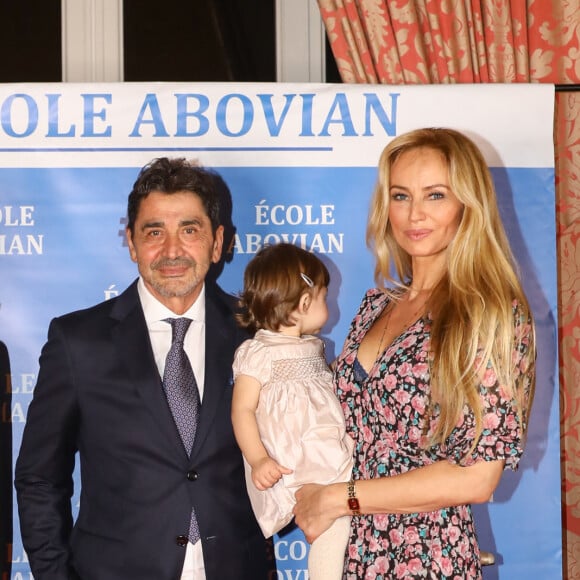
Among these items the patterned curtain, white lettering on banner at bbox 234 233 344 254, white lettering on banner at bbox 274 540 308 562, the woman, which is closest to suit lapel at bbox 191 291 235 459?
white lettering on banner at bbox 234 233 344 254

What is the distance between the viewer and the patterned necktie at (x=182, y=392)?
268 cm

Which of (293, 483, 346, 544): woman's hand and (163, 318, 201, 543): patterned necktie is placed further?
(163, 318, 201, 543): patterned necktie

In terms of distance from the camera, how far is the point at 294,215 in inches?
121

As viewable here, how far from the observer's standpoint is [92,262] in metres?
3.04

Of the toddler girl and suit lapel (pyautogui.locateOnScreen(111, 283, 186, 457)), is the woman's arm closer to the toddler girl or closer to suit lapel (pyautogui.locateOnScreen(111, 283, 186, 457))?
the toddler girl

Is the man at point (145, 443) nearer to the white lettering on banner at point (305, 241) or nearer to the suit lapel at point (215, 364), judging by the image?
the suit lapel at point (215, 364)

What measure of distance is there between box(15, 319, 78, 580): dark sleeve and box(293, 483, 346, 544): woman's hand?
771mm

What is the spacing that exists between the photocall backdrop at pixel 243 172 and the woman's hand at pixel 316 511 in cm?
66

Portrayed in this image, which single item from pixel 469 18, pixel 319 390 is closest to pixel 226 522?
pixel 319 390

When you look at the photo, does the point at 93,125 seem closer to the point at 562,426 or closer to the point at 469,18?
the point at 469,18

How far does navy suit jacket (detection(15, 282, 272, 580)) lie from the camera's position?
263 cm

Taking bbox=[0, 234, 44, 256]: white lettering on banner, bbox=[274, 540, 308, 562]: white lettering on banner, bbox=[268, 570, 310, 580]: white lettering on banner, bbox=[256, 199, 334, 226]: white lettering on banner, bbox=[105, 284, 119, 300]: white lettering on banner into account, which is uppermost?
bbox=[256, 199, 334, 226]: white lettering on banner

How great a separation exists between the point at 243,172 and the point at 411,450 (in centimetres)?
123

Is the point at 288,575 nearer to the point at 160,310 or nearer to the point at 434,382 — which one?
the point at 160,310
